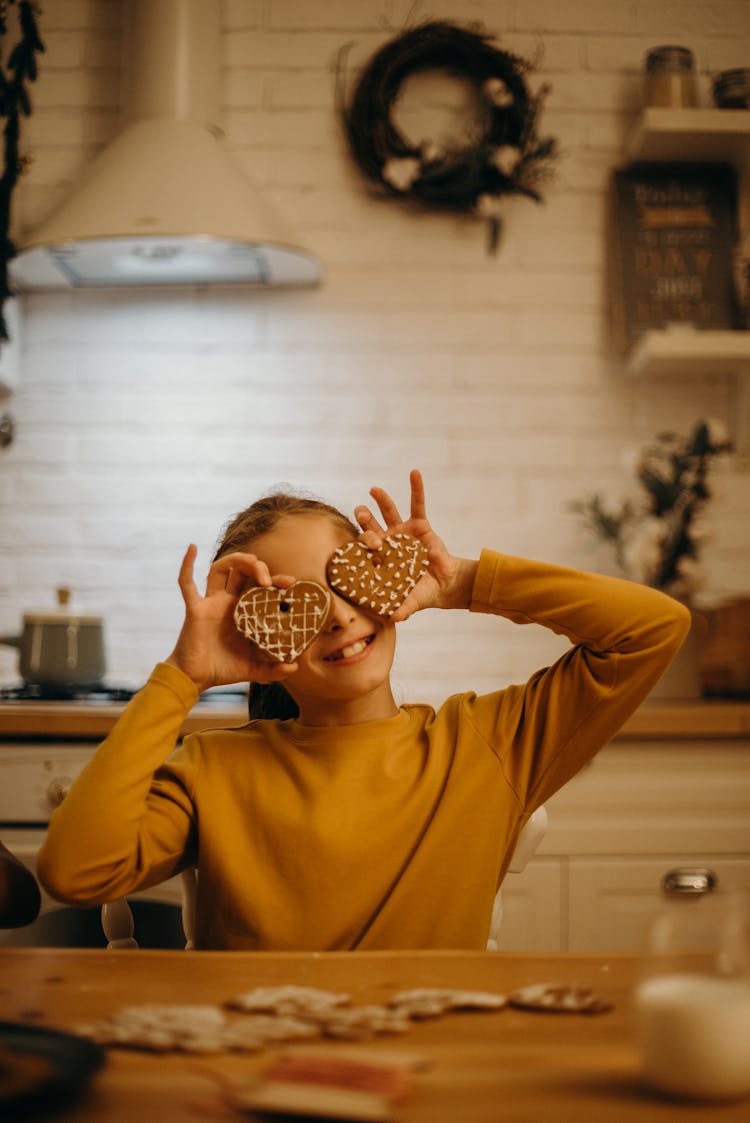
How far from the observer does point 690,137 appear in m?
2.63

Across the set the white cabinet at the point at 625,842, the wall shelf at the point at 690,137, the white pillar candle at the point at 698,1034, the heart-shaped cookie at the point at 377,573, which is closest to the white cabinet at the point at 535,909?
the white cabinet at the point at 625,842

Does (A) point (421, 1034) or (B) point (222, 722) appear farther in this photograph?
(B) point (222, 722)

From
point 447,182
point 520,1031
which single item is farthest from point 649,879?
point 447,182

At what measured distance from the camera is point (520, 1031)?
0.73 meters

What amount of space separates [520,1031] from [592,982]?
0.13m

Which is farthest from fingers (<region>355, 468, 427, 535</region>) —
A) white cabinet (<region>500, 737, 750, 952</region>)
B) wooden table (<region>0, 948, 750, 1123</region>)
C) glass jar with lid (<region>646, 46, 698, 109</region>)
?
glass jar with lid (<region>646, 46, 698, 109</region>)

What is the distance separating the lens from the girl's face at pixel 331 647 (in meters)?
1.27

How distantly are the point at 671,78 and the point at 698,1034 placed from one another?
247cm

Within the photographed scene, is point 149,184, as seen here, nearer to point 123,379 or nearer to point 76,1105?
point 123,379

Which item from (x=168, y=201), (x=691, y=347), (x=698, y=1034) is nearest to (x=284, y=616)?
(x=698, y=1034)

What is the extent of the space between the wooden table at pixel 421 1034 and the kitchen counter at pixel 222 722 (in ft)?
3.58

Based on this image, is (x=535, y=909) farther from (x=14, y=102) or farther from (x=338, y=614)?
(x=14, y=102)

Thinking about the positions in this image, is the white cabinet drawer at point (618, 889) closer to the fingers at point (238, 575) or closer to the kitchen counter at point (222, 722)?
the kitchen counter at point (222, 722)

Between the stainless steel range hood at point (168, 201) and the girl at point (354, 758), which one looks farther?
the stainless steel range hood at point (168, 201)
